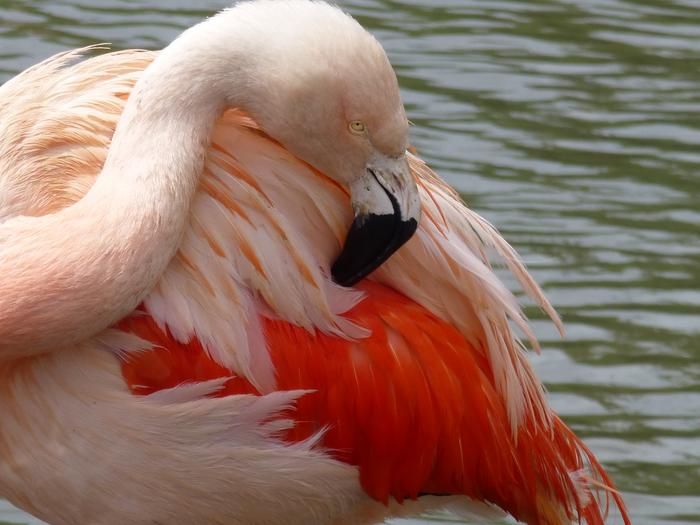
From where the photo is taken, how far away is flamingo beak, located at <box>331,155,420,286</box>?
4.49m

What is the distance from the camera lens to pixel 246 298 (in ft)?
15.3

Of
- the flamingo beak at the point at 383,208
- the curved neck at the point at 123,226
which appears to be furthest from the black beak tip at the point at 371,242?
the curved neck at the point at 123,226

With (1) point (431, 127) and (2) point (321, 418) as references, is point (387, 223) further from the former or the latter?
(1) point (431, 127)

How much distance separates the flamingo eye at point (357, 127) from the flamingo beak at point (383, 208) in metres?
0.09

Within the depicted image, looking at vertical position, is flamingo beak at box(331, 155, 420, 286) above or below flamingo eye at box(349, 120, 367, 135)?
below

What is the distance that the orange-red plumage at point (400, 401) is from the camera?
15.3ft

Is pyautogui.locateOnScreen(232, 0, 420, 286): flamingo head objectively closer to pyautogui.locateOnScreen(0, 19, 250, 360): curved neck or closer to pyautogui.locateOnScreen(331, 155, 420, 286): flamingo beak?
pyautogui.locateOnScreen(331, 155, 420, 286): flamingo beak

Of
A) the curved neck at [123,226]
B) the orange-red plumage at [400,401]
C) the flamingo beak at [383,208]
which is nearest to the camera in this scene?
the curved neck at [123,226]

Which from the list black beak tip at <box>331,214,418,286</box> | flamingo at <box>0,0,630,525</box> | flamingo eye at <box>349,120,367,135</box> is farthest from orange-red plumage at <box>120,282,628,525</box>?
flamingo eye at <box>349,120,367,135</box>

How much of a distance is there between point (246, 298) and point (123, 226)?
48 cm

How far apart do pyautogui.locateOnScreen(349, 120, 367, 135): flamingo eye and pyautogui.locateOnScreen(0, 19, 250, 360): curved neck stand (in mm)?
307

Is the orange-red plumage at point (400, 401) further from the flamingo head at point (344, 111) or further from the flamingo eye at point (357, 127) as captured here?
the flamingo eye at point (357, 127)

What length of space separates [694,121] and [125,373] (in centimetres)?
502

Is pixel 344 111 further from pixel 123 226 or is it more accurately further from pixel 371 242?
pixel 123 226
